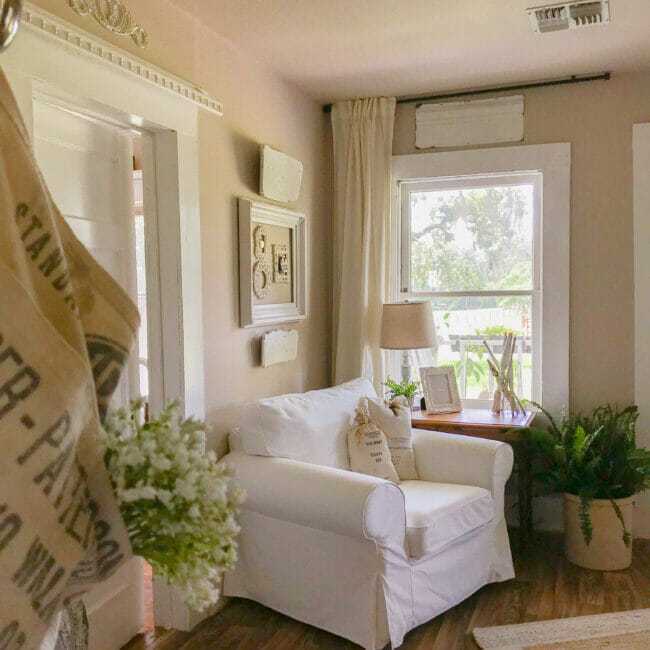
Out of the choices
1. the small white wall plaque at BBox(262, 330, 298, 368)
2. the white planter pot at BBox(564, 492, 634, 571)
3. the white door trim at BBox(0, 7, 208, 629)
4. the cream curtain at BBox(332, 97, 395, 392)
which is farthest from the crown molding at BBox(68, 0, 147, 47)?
the white planter pot at BBox(564, 492, 634, 571)

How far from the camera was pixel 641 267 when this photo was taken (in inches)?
136

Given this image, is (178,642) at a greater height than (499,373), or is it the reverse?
(499,373)

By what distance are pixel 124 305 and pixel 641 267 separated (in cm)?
322

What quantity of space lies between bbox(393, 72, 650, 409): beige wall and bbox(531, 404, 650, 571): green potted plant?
1.04 feet

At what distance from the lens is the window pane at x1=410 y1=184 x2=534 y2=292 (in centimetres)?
377

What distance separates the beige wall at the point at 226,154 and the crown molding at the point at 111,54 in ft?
0.21

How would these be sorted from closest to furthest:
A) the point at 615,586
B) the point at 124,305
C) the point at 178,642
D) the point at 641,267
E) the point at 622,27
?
the point at 124,305 < the point at 178,642 < the point at 622,27 < the point at 615,586 < the point at 641,267

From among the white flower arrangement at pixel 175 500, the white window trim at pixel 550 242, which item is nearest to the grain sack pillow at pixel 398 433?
the white window trim at pixel 550 242

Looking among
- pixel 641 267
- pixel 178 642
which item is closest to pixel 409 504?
pixel 178 642

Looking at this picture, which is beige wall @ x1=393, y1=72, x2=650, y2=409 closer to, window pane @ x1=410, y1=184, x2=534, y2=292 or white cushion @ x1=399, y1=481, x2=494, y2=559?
window pane @ x1=410, y1=184, x2=534, y2=292

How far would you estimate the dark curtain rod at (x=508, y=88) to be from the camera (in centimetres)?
→ 349

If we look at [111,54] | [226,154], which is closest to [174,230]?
[226,154]

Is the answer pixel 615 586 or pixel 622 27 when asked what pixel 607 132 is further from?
pixel 615 586

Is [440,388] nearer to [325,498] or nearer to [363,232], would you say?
[363,232]
